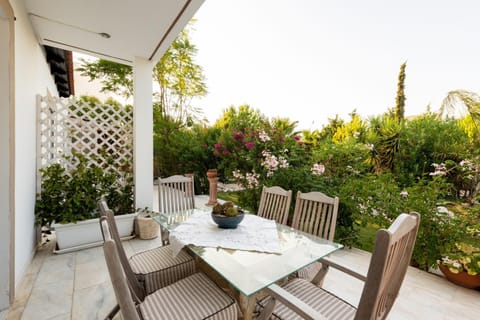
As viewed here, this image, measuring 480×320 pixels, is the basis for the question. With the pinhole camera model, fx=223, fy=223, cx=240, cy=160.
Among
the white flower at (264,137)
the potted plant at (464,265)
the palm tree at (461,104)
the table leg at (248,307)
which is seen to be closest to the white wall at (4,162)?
the table leg at (248,307)

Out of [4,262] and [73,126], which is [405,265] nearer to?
[4,262]

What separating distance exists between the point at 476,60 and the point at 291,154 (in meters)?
3.13

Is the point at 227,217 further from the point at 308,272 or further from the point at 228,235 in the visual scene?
the point at 308,272

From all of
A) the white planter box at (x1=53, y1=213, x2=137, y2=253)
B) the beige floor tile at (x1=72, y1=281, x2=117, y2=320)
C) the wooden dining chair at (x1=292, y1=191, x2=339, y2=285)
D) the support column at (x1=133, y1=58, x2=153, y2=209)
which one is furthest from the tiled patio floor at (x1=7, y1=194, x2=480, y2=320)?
the support column at (x1=133, y1=58, x2=153, y2=209)

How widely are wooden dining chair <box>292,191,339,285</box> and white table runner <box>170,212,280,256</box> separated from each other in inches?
12.0

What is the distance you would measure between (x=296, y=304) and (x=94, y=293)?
1992 mm

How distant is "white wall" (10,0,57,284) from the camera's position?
2135 mm

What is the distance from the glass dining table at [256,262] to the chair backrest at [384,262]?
1.46 ft

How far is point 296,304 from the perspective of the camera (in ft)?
3.51

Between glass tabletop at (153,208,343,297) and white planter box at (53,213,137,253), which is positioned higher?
glass tabletop at (153,208,343,297)

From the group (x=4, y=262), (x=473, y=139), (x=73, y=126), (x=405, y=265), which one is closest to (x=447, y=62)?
(x=473, y=139)

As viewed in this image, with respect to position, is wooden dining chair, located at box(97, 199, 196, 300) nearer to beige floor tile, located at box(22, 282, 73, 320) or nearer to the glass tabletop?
the glass tabletop

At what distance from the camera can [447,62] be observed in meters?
4.30

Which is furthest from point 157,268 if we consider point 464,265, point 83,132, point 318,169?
point 464,265
